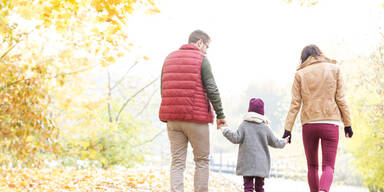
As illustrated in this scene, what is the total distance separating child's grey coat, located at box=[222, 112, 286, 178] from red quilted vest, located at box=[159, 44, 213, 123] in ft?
1.49

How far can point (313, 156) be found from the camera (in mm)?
4301

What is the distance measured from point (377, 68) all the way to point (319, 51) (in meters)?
8.69

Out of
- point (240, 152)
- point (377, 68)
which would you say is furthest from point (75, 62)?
point (377, 68)

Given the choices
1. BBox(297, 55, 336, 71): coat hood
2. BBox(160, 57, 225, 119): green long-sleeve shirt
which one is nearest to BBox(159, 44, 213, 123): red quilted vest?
BBox(160, 57, 225, 119): green long-sleeve shirt

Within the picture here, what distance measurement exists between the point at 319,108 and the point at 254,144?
29.4 inches

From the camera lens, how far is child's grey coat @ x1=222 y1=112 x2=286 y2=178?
164 inches

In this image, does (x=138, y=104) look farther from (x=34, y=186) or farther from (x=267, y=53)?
(x=267, y=53)

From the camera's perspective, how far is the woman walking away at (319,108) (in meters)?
4.12

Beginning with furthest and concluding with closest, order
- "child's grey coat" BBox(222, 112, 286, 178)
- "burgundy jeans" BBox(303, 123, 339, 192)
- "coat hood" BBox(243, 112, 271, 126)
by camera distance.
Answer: "coat hood" BBox(243, 112, 271, 126) → "child's grey coat" BBox(222, 112, 286, 178) → "burgundy jeans" BBox(303, 123, 339, 192)

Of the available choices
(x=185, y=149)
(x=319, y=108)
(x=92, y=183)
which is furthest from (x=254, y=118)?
(x=92, y=183)

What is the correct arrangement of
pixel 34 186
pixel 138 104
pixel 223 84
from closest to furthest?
pixel 34 186 → pixel 138 104 → pixel 223 84

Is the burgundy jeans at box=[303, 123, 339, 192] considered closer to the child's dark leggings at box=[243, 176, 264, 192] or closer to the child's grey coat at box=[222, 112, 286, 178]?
the child's grey coat at box=[222, 112, 286, 178]

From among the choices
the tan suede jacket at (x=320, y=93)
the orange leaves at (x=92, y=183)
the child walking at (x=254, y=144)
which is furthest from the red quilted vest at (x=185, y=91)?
the orange leaves at (x=92, y=183)

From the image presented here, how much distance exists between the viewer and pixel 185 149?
4047mm
